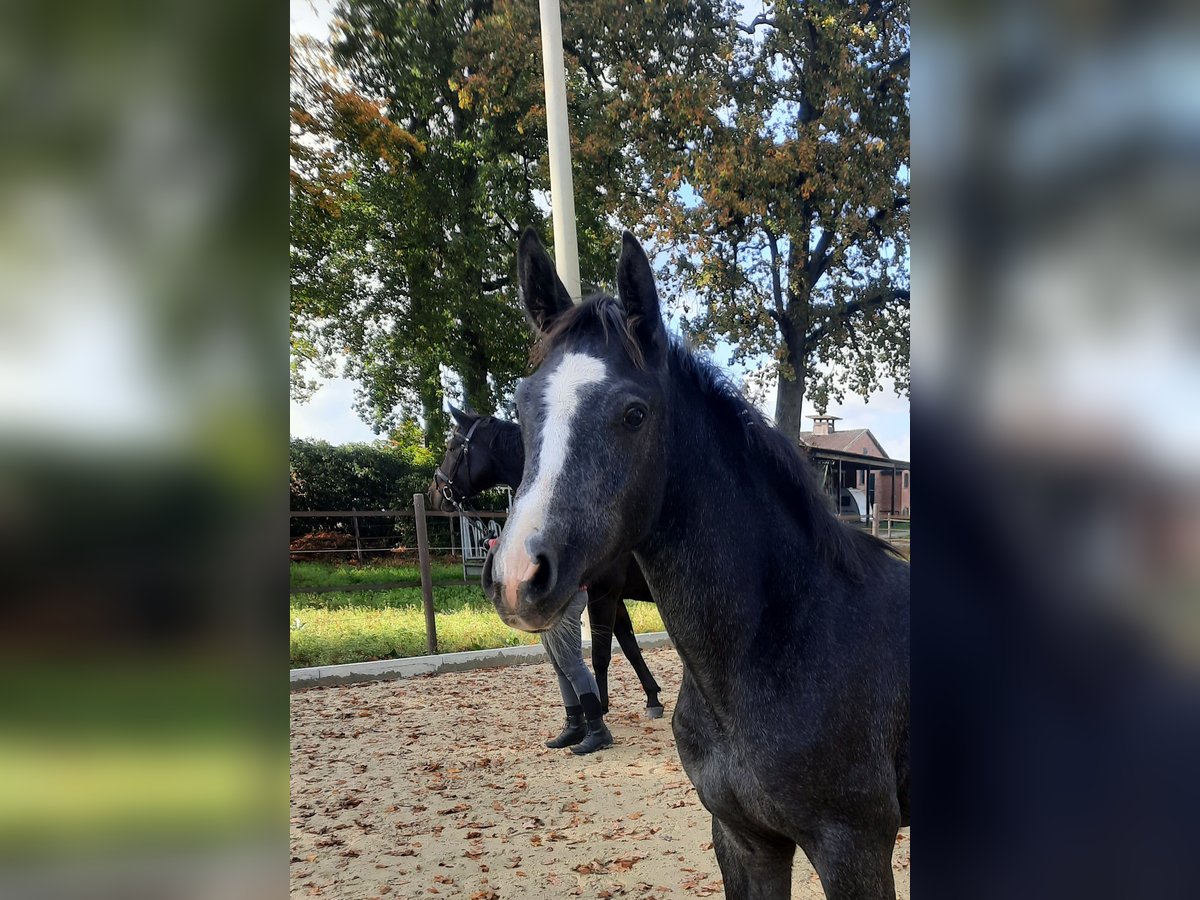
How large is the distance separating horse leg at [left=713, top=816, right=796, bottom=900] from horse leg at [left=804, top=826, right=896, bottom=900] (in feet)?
0.75

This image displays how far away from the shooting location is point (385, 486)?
533 inches

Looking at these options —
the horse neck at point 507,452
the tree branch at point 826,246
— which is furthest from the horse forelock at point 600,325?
the tree branch at point 826,246

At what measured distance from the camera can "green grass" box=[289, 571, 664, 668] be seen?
26.3 feet

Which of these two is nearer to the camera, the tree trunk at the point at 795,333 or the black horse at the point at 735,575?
the black horse at the point at 735,575

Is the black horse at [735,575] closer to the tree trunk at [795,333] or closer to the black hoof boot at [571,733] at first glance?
the black hoof boot at [571,733]

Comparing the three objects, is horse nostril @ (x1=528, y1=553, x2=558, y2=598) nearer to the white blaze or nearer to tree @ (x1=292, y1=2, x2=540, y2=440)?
the white blaze

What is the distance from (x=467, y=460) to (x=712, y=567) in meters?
3.98

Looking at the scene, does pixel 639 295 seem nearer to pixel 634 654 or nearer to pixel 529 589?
pixel 529 589

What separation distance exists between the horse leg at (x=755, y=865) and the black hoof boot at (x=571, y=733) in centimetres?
342

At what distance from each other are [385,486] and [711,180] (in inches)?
303

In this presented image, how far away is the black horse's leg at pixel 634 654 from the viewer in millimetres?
6008

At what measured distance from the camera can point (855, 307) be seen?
11750mm
